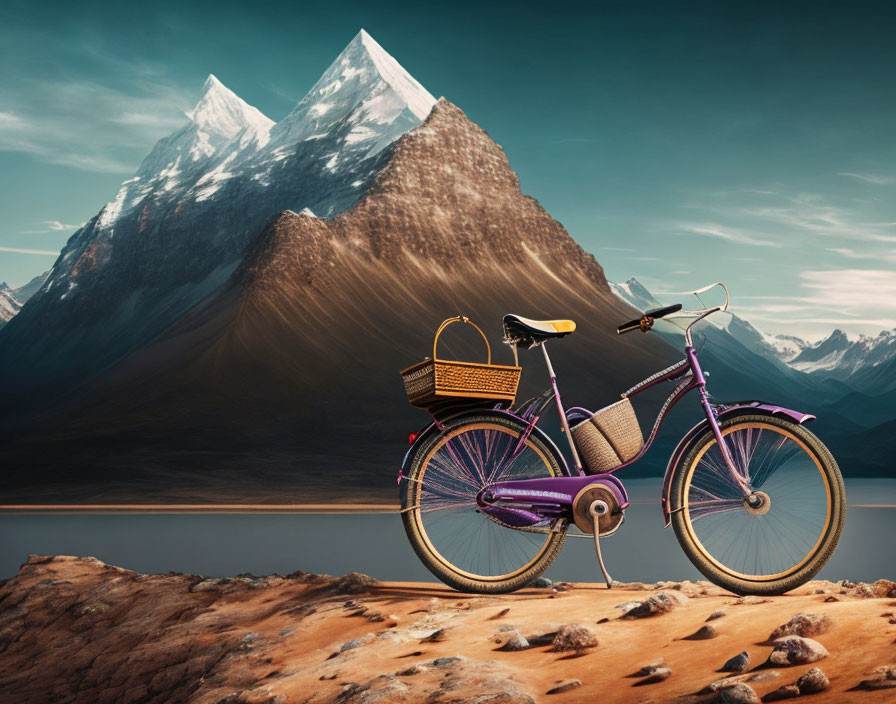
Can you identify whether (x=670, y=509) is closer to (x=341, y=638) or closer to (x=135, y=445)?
(x=341, y=638)

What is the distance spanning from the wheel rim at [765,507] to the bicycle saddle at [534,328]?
5.05 feet

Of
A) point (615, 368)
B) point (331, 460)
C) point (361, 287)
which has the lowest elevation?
point (331, 460)

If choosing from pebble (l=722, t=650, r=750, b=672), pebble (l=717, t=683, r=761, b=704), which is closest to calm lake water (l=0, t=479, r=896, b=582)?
pebble (l=722, t=650, r=750, b=672)

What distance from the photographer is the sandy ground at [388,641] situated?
227 inches

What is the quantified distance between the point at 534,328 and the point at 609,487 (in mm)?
1462

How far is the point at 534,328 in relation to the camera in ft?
27.4

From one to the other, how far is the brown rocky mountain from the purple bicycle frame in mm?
57094

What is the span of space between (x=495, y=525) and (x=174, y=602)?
3.84 m

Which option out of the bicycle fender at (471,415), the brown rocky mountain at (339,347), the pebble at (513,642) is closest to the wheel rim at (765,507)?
the bicycle fender at (471,415)

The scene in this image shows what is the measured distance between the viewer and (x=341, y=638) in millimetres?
7719

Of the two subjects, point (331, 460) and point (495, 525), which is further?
point (331, 460)

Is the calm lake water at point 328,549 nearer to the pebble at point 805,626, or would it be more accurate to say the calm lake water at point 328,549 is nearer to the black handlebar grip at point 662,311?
the black handlebar grip at point 662,311

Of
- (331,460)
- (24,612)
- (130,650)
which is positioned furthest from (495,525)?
(331,460)

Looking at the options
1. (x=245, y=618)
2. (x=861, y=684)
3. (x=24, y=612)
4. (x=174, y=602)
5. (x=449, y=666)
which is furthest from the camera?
(x=24, y=612)
